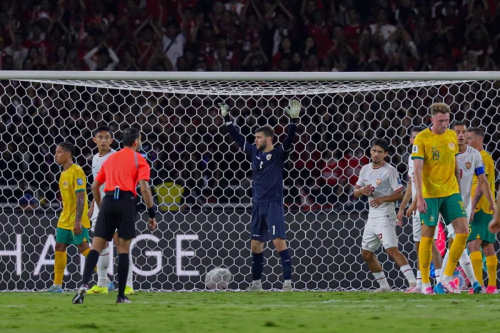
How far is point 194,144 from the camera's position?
12.6 m

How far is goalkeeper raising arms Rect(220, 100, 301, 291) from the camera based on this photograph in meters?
10.5

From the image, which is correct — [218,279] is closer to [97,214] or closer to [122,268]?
[97,214]

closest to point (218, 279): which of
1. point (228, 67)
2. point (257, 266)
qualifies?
point (257, 266)

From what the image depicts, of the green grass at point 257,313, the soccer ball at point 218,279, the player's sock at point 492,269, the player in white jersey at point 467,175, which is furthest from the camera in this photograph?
the soccer ball at point 218,279

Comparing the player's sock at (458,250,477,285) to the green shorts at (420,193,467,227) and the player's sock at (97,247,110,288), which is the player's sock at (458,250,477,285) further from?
the player's sock at (97,247,110,288)

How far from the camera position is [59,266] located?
1048cm

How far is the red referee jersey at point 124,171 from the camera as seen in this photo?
8.37 meters

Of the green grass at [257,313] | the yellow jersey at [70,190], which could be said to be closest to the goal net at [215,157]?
the yellow jersey at [70,190]

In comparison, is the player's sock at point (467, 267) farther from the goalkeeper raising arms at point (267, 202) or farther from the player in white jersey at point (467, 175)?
the goalkeeper raising arms at point (267, 202)

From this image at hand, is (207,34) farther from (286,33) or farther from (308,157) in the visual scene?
(308,157)

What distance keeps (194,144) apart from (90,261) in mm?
4575

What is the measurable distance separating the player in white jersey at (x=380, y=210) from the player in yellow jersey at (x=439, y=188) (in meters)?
1.15

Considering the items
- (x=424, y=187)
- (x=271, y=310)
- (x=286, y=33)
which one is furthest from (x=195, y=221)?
(x=286, y=33)

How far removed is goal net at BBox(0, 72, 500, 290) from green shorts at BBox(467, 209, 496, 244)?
131 cm
